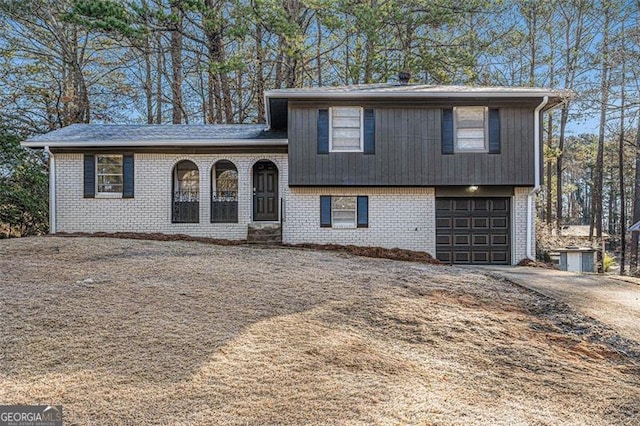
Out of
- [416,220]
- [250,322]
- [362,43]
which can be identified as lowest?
[250,322]

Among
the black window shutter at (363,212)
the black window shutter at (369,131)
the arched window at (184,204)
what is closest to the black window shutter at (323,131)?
the black window shutter at (369,131)

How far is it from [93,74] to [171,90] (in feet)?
12.6

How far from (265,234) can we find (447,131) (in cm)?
585

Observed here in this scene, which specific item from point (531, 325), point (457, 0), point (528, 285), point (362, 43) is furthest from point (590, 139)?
point (531, 325)

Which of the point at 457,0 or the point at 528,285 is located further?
the point at 457,0

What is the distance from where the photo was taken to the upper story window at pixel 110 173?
41.7 ft

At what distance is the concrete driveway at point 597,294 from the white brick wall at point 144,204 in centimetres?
723

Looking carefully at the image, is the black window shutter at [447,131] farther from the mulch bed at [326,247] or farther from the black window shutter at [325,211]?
the black window shutter at [325,211]

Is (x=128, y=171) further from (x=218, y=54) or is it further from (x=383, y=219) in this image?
(x=218, y=54)

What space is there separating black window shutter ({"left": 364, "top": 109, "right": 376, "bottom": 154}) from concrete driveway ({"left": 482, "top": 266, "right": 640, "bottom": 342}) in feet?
15.8

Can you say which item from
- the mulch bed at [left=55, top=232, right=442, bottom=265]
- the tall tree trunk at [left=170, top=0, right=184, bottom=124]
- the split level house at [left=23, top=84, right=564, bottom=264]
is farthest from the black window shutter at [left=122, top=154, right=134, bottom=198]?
the tall tree trunk at [left=170, top=0, right=184, bottom=124]

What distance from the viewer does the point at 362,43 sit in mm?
19703

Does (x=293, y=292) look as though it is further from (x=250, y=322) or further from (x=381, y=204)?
(x=381, y=204)

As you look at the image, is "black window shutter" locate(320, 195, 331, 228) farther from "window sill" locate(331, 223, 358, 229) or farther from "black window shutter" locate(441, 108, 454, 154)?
"black window shutter" locate(441, 108, 454, 154)
